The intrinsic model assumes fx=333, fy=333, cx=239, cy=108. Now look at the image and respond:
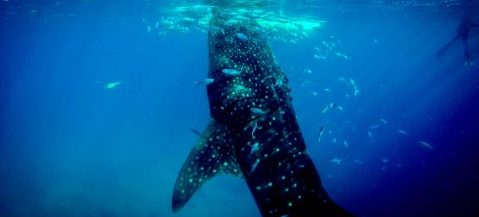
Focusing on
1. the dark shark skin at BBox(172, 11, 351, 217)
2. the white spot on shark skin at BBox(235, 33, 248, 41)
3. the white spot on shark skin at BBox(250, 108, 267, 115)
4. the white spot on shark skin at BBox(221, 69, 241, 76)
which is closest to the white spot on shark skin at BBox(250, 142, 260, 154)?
the dark shark skin at BBox(172, 11, 351, 217)

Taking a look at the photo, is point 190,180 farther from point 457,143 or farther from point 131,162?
point 457,143

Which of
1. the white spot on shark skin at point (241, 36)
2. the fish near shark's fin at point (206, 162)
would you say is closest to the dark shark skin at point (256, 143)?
the fish near shark's fin at point (206, 162)

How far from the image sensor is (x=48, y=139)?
187 ft

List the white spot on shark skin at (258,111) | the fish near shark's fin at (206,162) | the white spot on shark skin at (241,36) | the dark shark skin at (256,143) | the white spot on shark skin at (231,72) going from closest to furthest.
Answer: the dark shark skin at (256,143) → the white spot on shark skin at (258,111) → the fish near shark's fin at (206,162) → the white spot on shark skin at (231,72) → the white spot on shark skin at (241,36)

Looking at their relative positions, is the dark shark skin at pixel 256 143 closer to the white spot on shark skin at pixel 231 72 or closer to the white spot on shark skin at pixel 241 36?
the white spot on shark skin at pixel 231 72

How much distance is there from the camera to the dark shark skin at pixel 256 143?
6.98 ft

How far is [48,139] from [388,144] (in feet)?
175

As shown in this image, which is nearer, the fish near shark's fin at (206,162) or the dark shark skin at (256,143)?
the dark shark skin at (256,143)

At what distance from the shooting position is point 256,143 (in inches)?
88.6

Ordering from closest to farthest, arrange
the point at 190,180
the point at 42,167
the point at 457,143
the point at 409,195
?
the point at 190,180
the point at 409,195
the point at 457,143
the point at 42,167

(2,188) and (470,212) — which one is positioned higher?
(470,212)

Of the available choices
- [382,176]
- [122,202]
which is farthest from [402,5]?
[122,202]

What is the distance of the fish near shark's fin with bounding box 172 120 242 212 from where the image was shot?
Result: 8.68 feet

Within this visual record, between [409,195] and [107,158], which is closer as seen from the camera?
[409,195]
